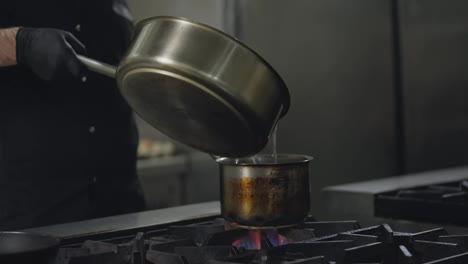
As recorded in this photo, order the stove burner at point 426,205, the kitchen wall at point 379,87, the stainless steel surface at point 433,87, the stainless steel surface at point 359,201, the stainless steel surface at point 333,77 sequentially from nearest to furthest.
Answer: the stove burner at point 426,205 → the stainless steel surface at point 359,201 → the stainless steel surface at point 333,77 → the kitchen wall at point 379,87 → the stainless steel surface at point 433,87

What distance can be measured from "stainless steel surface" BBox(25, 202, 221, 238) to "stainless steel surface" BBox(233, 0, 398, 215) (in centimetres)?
111

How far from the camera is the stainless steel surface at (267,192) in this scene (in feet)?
3.24

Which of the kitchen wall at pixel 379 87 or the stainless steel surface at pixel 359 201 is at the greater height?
the kitchen wall at pixel 379 87

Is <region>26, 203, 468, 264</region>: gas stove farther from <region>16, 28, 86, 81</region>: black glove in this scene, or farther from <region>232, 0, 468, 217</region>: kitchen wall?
<region>232, 0, 468, 217</region>: kitchen wall

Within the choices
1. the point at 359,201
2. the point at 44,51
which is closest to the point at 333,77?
the point at 359,201

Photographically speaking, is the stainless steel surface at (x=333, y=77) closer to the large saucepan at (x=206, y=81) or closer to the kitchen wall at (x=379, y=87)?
the kitchen wall at (x=379, y=87)

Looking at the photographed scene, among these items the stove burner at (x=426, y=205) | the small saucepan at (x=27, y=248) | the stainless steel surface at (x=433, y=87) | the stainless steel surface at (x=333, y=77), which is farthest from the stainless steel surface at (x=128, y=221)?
the stainless steel surface at (x=433, y=87)

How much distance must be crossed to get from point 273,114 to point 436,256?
0.30 m

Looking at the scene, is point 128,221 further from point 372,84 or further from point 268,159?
point 372,84

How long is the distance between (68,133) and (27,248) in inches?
25.4

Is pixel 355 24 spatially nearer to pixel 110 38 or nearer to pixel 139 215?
pixel 110 38

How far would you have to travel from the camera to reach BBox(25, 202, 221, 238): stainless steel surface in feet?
3.68

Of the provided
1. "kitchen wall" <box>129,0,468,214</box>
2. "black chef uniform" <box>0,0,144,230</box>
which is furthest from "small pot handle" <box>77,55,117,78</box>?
"kitchen wall" <box>129,0,468,214</box>

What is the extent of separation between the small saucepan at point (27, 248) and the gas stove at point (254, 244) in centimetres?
6
